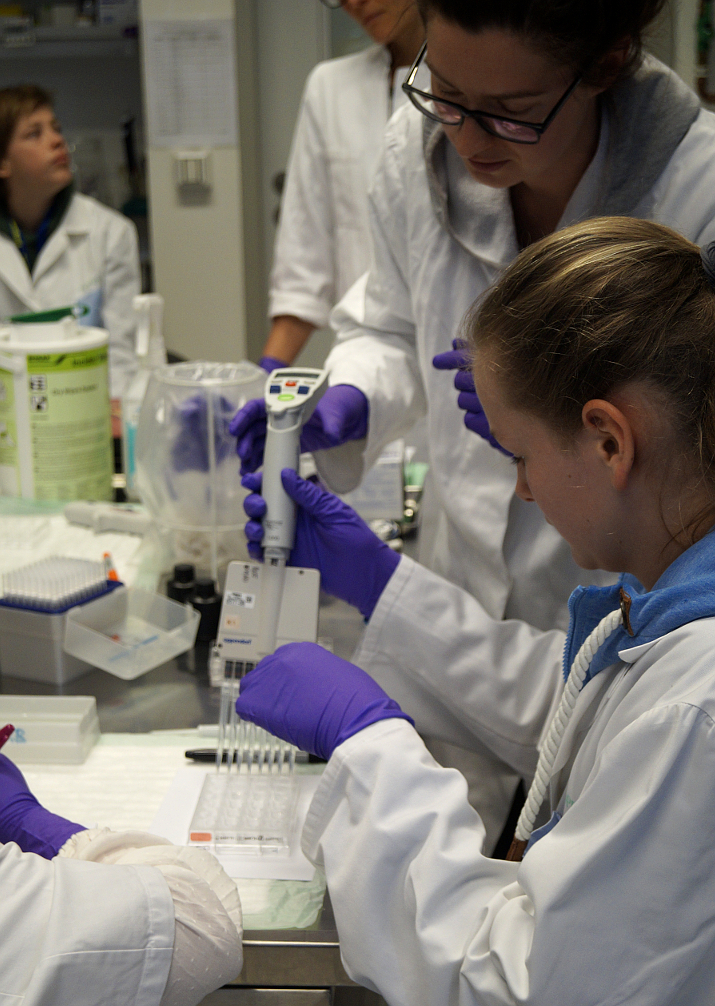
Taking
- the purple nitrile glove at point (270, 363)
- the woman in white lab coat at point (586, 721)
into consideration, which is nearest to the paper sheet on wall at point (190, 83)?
the purple nitrile glove at point (270, 363)

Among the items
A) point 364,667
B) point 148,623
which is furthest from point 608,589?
point 148,623

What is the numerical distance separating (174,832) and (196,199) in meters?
2.90

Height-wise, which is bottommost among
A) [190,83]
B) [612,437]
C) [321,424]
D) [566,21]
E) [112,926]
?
[112,926]

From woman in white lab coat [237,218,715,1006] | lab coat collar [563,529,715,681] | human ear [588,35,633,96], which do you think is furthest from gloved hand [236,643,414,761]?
human ear [588,35,633,96]

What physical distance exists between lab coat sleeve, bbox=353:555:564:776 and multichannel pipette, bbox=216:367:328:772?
0.44 feet

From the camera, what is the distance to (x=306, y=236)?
8.27 feet

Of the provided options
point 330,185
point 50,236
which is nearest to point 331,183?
point 330,185

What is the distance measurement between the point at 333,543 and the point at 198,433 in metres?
0.37

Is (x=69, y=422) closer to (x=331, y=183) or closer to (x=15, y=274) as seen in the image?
(x=331, y=183)

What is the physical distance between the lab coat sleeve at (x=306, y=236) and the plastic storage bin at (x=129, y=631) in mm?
1302

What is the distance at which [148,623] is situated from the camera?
139 centimetres

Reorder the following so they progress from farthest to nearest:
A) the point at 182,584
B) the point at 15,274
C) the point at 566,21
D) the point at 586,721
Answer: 1. the point at 15,274
2. the point at 182,584
3. the point at 566,21
4. the point at 586,721

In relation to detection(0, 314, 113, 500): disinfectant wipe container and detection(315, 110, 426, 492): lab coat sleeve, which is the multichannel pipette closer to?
detection(315, 110, 426, 492): lab coat sleeve

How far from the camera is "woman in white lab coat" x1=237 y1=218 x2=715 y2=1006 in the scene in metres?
0.65
